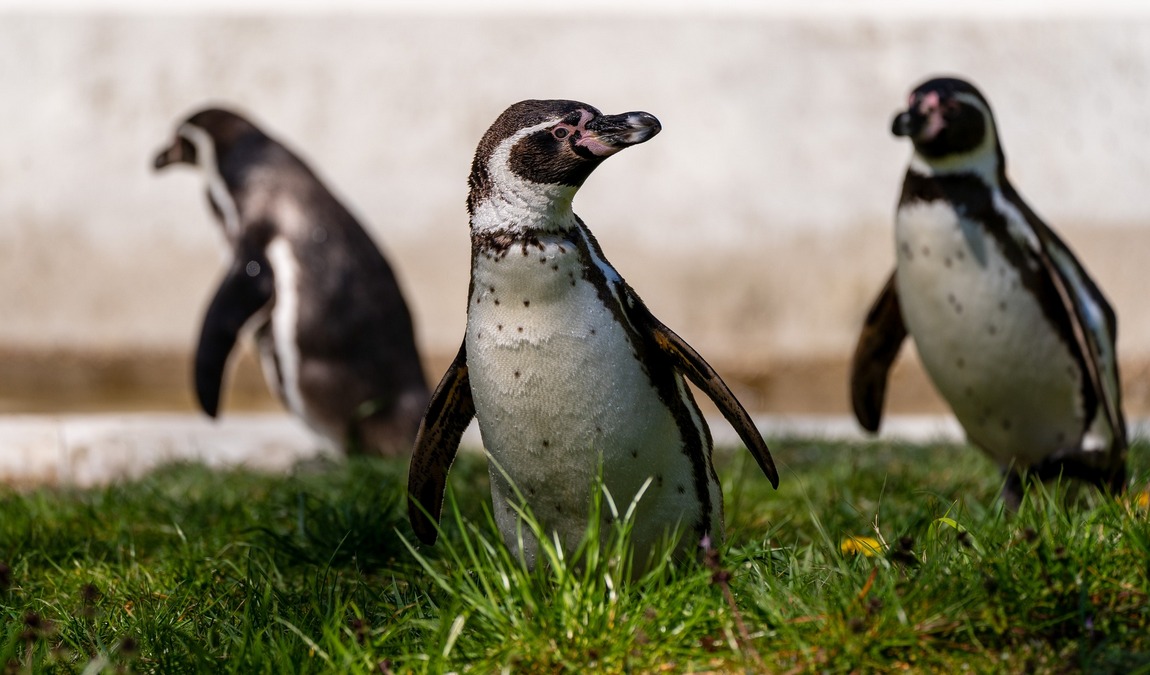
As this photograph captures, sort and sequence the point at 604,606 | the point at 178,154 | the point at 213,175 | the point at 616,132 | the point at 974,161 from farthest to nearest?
the point at 178,154, the point at 213,175, the point at 974,161, the point at 616,132, the point at 604,606

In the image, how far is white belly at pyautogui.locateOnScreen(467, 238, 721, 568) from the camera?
2277 millimetres

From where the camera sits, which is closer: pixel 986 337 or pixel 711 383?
pixel 711 383

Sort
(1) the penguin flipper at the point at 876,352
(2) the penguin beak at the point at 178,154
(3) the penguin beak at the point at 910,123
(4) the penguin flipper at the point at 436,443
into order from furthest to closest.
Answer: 1. (2) the penguin beak at the point at 178,154
2. (1) the penguin flipper at the point at 876,352
3. (3) the penguin beak at the point at 910,123
4. (4) the penguin flipper at the point at 436,443

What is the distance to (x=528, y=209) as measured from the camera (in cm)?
229

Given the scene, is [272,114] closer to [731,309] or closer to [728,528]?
[731,309]

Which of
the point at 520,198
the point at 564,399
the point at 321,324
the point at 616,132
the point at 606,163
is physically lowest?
the point at 321,324

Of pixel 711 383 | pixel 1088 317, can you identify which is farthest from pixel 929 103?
pixel 711 383

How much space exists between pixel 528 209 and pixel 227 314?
3.68 metres

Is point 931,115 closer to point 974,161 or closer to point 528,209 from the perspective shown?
point 974,161

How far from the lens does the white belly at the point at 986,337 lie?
3.58 metres

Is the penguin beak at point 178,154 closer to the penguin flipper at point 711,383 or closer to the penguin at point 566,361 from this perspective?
the penguin at point 566,361

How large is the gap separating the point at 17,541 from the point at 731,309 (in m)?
7.36

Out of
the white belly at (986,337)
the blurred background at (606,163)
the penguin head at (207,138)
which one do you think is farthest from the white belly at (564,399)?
the blurred background at (606,163)

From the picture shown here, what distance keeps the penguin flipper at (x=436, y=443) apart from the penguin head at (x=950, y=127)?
1.55 metres
